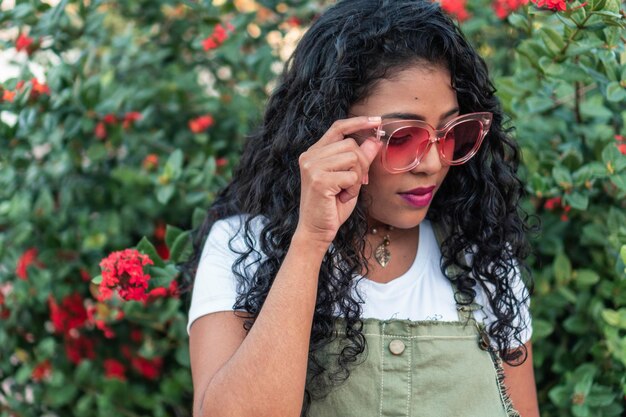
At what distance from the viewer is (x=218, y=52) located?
2600 millimetres

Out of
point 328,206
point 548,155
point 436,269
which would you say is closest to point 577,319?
point 548,155

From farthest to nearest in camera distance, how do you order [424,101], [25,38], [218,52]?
[218,52]
[25,38]
[424,101]

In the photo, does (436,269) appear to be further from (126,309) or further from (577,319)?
(126,309)

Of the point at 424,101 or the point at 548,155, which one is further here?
the point at 548,155

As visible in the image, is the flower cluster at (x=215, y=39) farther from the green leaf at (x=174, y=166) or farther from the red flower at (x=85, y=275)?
the red flower at (x=85, y=275)

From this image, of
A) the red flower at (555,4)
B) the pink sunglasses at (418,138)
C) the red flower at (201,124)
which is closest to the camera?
the pink sunglasses at (418,138)

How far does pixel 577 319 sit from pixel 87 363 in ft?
4.64

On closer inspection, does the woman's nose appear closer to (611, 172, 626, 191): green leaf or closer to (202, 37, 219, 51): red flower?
(611, 172, 626, 191): green leaf

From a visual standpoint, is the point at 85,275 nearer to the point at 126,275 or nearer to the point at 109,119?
the point at 109,119

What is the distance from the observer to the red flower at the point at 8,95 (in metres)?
2.12

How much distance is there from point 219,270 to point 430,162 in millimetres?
455

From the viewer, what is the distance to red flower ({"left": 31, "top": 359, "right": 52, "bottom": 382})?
255 centimetres

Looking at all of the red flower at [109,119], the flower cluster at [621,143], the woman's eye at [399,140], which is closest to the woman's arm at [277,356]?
the woman's eye at [399,140]

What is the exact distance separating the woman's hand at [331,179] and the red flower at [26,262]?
127cm
